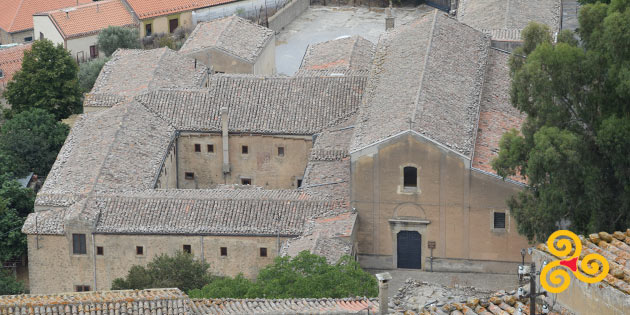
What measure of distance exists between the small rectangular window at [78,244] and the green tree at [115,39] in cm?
3174

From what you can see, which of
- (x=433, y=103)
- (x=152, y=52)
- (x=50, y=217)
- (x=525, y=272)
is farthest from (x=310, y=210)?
(x=525, y=272)

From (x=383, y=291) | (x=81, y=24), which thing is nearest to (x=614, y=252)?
(x=383, y=291)

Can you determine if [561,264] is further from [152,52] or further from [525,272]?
[152,52]

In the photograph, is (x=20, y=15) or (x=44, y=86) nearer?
(x=44, y=86)

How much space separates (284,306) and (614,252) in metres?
13.3

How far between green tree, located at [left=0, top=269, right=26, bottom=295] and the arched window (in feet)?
53.6

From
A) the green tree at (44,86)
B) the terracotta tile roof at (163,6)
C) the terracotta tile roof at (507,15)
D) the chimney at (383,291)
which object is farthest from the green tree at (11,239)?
the terracotta tile roof at (163,6)

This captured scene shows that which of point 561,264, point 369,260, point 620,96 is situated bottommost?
point 369,260

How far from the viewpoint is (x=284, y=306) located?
133ft

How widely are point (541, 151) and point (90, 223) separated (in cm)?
1810

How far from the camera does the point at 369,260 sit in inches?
2200

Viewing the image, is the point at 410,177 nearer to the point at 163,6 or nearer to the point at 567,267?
the point at 567,267

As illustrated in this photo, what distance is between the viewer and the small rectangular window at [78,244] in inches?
2136

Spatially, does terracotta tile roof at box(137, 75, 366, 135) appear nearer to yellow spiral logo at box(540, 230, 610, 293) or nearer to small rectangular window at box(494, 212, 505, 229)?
small rectangular window at box(494, 212, 505, 229)
